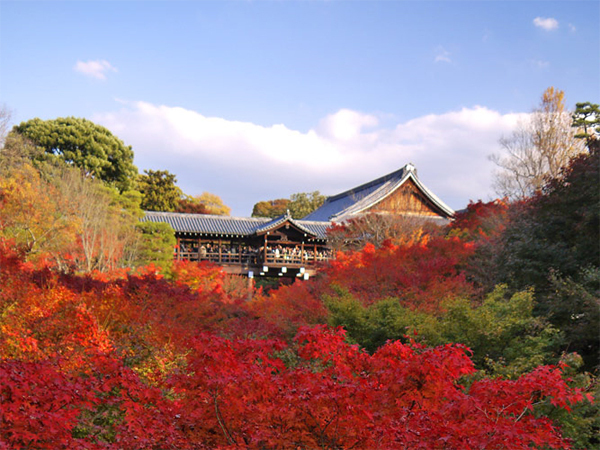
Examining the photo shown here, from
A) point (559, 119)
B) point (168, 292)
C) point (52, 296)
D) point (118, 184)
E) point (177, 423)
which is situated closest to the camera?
point (177, 423)

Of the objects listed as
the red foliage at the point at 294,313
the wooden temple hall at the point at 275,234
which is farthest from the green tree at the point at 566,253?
the wooden temple hall at the point at 275,234

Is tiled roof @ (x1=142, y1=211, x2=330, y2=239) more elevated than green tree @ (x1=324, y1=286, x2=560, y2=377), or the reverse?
tiled roof @ (x1=142, y1=211, x2=330, y2=239)

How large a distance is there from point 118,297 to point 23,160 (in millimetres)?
14328

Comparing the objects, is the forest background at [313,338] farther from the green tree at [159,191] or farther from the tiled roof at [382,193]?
the green tree at [159,191]

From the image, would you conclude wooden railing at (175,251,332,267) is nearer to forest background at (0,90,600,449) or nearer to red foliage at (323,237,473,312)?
forest background at (0,90,600,449)

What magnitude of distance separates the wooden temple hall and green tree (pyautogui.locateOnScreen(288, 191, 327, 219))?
12.4 metres

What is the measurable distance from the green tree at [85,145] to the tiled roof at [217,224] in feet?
12.7

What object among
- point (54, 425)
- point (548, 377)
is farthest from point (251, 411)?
point (548, 377)

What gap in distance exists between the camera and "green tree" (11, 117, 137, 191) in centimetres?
2659

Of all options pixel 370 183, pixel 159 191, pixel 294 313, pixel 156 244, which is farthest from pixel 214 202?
pixel 294 313

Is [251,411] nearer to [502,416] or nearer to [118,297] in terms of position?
[502,416]

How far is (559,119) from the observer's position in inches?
901

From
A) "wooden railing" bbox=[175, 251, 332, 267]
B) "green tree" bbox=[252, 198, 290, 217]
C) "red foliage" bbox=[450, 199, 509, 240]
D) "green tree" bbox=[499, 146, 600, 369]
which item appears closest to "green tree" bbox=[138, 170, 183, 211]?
"wooden railing" bbox=[175, 251, 332, 267]

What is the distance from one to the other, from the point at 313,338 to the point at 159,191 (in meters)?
30.8
